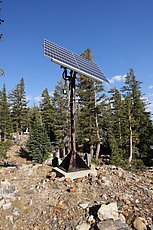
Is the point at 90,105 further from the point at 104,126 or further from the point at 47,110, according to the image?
the point at 47,110

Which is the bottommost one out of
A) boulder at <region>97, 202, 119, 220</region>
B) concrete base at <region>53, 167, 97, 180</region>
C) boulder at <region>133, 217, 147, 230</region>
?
boulder at <region>133, 217, 147, 230</region>

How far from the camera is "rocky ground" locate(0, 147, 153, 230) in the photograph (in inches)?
185

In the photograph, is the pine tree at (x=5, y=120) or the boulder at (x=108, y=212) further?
the pine tree at (x=5, y=120)

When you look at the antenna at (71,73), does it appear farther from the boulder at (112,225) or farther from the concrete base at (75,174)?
the boulder at (112,225)

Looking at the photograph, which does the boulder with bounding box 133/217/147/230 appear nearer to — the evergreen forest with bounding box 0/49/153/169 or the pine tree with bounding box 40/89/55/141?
the evergreen forest with bounding box 0/49/153/169

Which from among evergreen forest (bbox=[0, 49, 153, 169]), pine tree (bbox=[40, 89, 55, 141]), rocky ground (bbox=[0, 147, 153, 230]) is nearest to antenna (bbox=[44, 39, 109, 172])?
rocky ground (bbox=[0, 147, 153, 230])

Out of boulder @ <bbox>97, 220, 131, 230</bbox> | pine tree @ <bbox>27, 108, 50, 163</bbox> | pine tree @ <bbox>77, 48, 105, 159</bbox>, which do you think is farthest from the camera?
pine tree @ <bbox>27, 108, 50, 163</bbox>

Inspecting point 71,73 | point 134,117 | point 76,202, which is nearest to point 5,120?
point 134,117

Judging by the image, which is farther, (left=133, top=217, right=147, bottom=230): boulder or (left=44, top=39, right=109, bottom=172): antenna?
(left=44, top=39, right=109, bottom=172): antenna

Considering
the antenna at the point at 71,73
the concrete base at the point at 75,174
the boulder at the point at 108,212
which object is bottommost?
the boulder at the point at 108,212

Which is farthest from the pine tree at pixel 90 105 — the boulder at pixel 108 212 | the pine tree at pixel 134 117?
the boulder at pixel 108 212

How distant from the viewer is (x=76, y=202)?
18.8 feet

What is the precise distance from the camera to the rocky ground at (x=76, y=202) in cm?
469

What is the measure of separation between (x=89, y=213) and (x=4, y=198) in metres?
2.72
